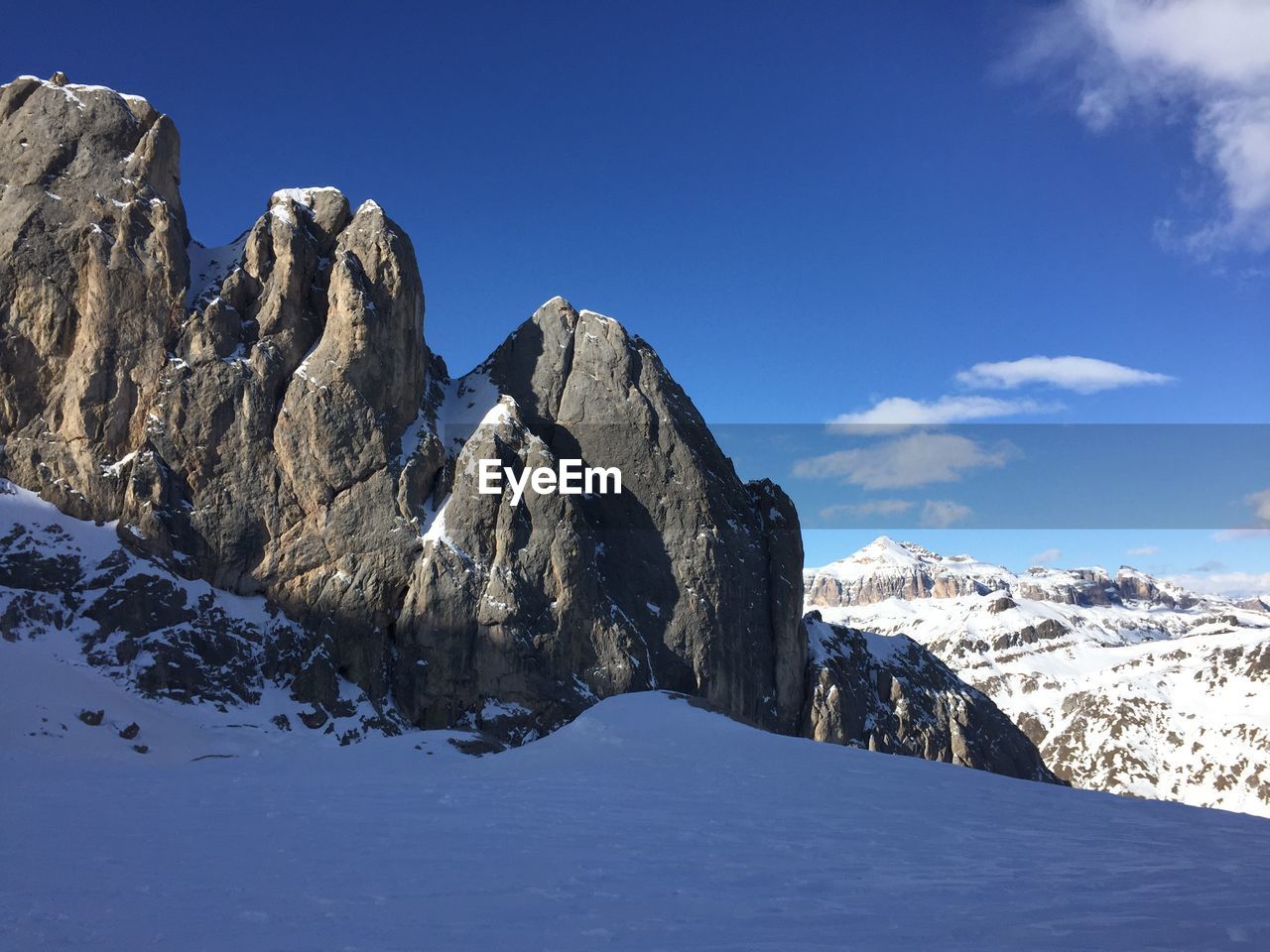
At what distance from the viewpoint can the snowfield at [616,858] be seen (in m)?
7.95

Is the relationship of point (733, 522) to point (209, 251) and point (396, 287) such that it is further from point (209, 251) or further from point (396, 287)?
point (209, 251)

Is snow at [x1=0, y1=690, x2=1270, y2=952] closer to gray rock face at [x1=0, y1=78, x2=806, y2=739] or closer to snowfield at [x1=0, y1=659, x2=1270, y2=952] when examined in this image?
snowfield at [x1=0, y1=659, x2=1270, y2=952]

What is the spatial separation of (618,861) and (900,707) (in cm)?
6660

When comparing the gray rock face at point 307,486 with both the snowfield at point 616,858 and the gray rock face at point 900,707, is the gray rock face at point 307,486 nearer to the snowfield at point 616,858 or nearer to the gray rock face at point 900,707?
the gray rock face at point 900,707

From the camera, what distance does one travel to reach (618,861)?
10.8 meters

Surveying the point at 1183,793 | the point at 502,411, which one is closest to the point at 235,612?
the point at 502,411

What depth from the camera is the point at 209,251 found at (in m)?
56.4

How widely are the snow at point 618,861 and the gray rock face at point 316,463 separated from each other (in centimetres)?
2960

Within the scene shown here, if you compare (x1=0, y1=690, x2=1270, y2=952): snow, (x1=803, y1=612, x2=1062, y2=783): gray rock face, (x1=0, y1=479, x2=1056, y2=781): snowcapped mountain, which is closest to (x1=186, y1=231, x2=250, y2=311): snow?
(x1=0, y1=479, x2=1056, y2=781): snowcapped mountain

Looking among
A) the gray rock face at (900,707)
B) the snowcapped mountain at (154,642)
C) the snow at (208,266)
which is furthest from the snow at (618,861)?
the gray rock face at (900,707)

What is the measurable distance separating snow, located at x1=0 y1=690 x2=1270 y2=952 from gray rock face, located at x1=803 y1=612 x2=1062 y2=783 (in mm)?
46000

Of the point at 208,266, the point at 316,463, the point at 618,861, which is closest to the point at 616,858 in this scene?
the point at 618,861

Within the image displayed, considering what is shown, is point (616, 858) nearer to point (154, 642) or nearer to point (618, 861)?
point (618, 861)

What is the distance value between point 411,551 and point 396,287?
17328mm
